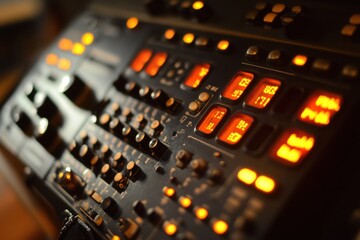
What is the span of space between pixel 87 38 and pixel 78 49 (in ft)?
0.12

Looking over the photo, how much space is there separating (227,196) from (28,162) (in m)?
0.56

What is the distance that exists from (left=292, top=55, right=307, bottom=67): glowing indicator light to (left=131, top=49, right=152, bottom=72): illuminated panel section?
321mm

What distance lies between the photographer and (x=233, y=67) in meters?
0.61

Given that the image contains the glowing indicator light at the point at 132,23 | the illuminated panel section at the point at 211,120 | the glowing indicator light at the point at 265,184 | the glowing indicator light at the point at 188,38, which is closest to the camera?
the glowing indicator light at the point at 265,184

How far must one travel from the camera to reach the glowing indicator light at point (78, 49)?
96cm

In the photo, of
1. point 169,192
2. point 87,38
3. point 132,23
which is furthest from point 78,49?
point 169,192

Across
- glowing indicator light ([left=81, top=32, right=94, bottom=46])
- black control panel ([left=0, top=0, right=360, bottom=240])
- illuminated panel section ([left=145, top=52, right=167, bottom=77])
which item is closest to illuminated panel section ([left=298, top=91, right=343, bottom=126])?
black control panel ([left=0, top=0, right=360, bottom=240])

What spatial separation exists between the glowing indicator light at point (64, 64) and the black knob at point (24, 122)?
0.48 ft

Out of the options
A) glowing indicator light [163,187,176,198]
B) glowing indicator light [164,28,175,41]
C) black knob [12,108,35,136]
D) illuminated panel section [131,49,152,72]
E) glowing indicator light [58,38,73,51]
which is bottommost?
black knob [12,108,35,136]

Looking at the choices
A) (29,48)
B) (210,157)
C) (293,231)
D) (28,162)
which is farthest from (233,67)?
(29,48)

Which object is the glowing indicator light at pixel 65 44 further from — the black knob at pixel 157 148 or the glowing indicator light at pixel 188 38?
the black knob at pixel 157 148

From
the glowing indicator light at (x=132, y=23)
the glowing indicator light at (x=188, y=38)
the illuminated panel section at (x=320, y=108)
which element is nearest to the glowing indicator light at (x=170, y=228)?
the illuminated panel section at (x=320, y=108)

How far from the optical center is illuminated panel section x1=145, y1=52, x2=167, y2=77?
0.73 m

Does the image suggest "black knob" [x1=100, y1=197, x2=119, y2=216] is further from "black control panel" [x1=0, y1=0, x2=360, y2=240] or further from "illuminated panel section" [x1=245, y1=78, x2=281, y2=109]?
"illuminated panel section" [x1=245, y1=78, x2=281, y2=109]
